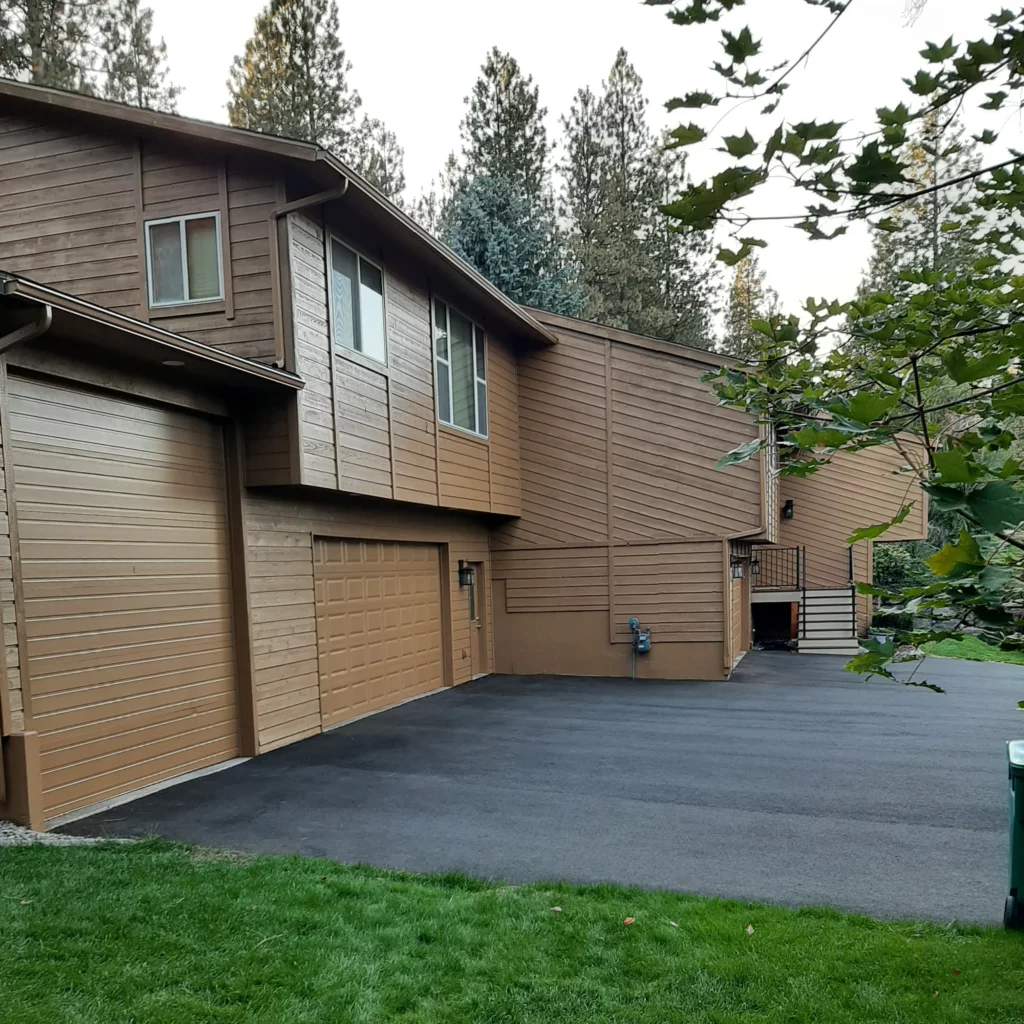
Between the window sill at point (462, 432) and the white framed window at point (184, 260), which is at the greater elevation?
the white framed window at point (184, 260)

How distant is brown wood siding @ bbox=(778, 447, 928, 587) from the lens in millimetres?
15938

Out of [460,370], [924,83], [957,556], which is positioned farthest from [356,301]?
[957,556]

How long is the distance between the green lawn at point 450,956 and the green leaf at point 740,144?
2948 millimetres

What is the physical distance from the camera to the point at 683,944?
3.35 meters

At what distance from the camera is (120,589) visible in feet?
19.8

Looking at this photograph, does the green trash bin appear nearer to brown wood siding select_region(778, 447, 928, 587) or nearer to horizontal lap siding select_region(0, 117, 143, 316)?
horizontal lap siding select_region(0, 117, 143, 316)

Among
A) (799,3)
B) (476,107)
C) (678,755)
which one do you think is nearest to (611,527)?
(678,755)

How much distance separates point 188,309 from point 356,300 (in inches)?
71.7

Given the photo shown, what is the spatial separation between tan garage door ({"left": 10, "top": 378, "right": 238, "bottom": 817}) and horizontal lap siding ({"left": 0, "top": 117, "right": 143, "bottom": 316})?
6.43 ft

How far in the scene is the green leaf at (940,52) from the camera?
4.88 ft

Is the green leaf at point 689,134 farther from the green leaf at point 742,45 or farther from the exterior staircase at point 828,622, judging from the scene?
the exterior staircase at point 828,622

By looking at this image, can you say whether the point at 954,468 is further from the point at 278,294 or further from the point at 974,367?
the point at 278,294

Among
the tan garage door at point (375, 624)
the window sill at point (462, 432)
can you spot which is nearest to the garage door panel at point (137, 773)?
the tan garage door at point (375, 624)

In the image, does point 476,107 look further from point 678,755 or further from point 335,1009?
point 335,1009
